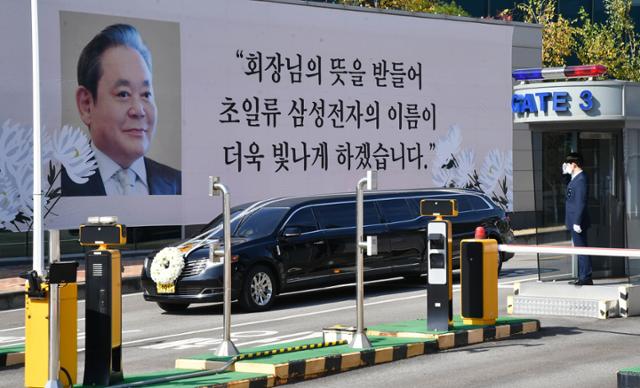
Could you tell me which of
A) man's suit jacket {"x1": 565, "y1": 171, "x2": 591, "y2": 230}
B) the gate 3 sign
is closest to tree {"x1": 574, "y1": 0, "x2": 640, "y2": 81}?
the gate 3 sign

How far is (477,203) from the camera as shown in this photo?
23203 millimetres

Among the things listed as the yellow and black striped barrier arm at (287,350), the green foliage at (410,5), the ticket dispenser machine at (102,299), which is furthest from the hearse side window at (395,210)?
the green foliage at (410,5)

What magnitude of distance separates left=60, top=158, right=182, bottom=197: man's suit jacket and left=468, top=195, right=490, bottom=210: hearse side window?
812cm

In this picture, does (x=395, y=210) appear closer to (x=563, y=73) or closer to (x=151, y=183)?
(x=563, y=73)

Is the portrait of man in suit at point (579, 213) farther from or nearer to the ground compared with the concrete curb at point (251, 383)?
farther from the ground

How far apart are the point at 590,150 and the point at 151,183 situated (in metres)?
12.0

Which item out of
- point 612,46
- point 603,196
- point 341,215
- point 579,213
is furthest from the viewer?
point 612,46

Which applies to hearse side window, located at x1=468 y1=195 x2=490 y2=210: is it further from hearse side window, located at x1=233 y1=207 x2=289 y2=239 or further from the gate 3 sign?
hearse side window, located at x1=233 y1=207 x2=289 y2=239

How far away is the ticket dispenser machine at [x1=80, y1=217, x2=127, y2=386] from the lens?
10.9 meters

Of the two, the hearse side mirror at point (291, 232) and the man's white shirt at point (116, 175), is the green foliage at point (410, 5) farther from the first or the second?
the hearse side mirror at point (291, 232)

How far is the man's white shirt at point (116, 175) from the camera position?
2727cm

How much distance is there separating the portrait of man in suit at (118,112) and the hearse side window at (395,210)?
8252 mm

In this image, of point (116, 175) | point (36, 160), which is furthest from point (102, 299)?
point (116, 175)

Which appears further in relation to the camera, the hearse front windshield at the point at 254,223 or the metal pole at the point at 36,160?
the metal pole at the point at 36,160
